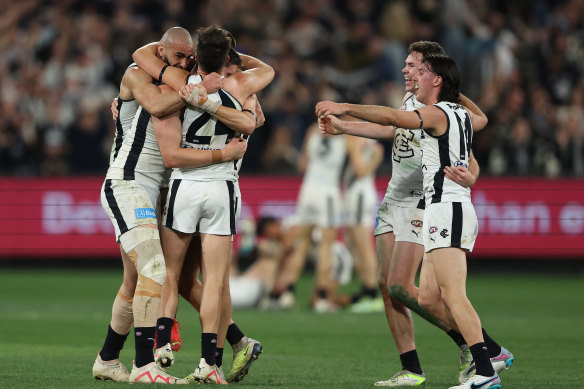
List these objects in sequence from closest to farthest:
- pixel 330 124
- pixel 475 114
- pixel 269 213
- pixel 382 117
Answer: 1. pixel 382 117
2. pixel 330 124
3. pixel 475 114
4. pixel 269 213

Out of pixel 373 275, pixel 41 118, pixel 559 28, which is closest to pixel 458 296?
pixel 373 275

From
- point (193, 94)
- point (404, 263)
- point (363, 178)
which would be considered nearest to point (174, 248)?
point (193, 94)

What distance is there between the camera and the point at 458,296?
7.42m

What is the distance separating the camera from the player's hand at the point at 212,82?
303 inches

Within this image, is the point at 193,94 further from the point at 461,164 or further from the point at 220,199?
the point at 461,164

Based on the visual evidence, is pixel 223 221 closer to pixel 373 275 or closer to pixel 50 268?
pixel 373 275

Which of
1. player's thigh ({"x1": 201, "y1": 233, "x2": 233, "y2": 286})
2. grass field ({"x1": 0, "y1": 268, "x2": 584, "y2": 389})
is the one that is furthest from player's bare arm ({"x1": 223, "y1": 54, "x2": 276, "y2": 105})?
grass field ({"x1": 0, "y1": 268, "x2": 584, "y2": 389})

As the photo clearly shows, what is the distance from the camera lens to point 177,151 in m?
7.77

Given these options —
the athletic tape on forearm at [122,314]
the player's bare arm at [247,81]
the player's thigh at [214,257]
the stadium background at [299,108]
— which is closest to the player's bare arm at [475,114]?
the player's bare arm at [247,81]

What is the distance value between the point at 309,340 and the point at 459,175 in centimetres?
418

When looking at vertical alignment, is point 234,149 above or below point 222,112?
below

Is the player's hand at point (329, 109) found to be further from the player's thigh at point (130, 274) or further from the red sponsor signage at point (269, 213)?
the red sponsor signage at point (269, 213)

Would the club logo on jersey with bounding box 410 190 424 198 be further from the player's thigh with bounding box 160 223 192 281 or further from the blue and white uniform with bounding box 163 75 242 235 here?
the player's thigh with bounding box 160 223 192 281

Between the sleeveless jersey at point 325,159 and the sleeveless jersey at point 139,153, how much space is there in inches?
284
